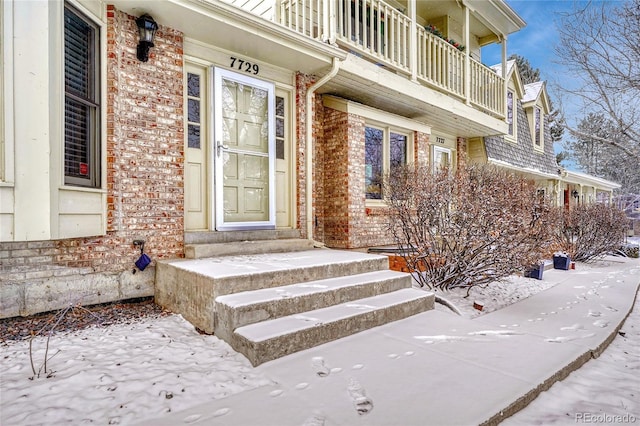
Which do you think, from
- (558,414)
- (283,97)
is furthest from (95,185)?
(558,414)

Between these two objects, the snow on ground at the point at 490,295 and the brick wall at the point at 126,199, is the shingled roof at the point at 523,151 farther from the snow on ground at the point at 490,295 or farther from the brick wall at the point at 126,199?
the brick wall at the point at 126,199

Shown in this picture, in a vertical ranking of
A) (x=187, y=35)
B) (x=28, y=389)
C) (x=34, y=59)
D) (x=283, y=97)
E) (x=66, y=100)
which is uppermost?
(x=187, y=35)

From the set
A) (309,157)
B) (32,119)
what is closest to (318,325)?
(32,119)

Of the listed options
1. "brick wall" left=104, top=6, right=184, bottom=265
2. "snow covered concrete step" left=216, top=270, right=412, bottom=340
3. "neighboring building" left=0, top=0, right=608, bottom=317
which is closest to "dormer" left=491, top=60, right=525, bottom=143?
"neighboring building" left=0, top=0, right=608, bottom=317

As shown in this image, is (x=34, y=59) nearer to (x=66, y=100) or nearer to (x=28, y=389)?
(x=66, y=100)

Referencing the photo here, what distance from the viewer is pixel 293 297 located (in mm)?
3115

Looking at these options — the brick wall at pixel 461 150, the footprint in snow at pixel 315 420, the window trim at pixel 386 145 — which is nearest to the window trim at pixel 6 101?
the footprint in snow at pixel 315 420

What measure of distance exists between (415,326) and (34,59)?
13.2 ft

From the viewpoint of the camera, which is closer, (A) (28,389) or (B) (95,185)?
(A) (28,389)

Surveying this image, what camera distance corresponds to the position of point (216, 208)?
458cm

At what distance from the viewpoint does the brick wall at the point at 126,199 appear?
330 centimetres

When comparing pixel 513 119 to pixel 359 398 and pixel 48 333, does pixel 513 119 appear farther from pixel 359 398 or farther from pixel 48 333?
pixel 48 333

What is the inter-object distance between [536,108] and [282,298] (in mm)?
13338

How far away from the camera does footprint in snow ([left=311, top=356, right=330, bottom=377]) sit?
95.3 inches
